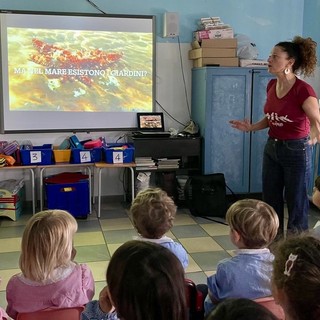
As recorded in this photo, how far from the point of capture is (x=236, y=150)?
5.34 m

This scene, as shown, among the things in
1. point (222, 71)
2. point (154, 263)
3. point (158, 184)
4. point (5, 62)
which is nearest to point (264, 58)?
point (222, 71)

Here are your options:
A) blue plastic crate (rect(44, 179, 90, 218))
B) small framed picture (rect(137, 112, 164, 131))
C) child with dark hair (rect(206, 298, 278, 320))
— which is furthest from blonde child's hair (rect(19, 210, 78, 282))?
small framed picture (rect(137, 112, 164, 131))

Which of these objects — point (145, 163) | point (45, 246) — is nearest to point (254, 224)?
point (45, 246)

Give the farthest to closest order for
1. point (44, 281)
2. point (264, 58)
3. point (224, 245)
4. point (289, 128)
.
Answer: point (264, 58), point (224, 245), point (289, 128), point (44, 281)

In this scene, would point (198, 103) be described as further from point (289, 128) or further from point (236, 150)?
point (289, 128)

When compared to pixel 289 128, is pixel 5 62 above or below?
above

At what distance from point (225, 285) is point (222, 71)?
3.52 metres

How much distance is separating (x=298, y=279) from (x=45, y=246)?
1182mm

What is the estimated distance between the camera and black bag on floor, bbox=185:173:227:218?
4.98m

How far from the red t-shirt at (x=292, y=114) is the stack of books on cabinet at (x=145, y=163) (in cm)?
196

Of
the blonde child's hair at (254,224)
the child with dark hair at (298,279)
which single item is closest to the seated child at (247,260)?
the blonde child's hair at (254,224)

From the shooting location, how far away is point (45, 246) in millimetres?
1942

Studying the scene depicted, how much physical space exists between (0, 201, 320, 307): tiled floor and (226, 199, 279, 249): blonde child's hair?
1262 mm

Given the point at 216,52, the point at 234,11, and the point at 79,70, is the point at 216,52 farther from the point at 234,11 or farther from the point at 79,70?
the point at 79,70
